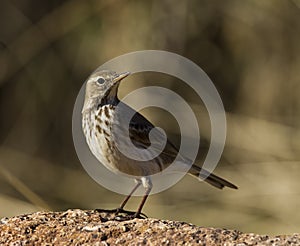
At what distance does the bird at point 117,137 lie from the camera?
842 cm

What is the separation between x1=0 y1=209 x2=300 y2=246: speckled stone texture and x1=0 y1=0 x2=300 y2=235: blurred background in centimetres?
640

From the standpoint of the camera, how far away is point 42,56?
15602 millimetres

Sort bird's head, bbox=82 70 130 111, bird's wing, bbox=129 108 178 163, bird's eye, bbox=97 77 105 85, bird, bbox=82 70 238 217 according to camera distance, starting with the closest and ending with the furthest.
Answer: bird, bbox=82 70 238 217
bird's wing, bbox=129 108 178 163
bird's head, bbox=82 70 130 111
bird's eye, bbox=97 77 105 85

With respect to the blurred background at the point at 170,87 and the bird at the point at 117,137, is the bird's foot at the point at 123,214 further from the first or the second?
the blurred background at the point at 170,87

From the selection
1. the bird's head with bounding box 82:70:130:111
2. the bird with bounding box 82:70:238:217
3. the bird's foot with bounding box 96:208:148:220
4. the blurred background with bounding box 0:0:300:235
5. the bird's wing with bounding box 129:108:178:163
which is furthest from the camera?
the blurred background with bounding box 0:0:300:235

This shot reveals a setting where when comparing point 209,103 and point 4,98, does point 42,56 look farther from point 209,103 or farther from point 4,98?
point 209,103

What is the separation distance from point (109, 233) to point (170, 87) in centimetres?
870

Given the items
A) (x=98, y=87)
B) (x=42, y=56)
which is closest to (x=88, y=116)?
(x=98, y=87)

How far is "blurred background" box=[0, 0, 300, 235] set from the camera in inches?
551

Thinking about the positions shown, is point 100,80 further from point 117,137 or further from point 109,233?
point 109,233

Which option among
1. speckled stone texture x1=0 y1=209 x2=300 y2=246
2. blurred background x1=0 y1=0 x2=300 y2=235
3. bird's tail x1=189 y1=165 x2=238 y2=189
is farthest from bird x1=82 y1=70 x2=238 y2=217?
blurred background x1=0 y1=0 x2=300 y2=235

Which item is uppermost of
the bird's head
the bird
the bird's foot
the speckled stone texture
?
the bird's head

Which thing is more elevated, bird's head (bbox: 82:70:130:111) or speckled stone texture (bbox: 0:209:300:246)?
bird's head (bbox: 82:70:130:111)

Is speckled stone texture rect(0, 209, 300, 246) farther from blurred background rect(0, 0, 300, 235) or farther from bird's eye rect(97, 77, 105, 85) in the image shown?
blurred background rect(0, 0, 300, 235)
